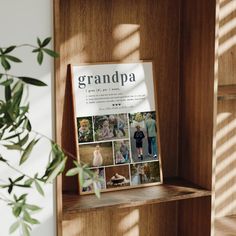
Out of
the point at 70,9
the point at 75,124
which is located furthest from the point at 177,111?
the point at 70,9

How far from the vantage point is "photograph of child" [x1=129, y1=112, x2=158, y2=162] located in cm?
243

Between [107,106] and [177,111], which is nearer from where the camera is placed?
[107,106]

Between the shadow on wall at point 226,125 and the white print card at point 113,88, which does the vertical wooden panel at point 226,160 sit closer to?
the shadow on wall at point 226,125

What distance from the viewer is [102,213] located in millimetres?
2492

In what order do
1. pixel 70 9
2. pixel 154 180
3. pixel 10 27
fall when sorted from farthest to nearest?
1. pixel 154 180
2. pixel 70 9
3. pixel 10 27

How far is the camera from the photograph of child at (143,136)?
95.8 inches

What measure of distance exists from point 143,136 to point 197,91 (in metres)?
0.30

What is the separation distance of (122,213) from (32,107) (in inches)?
30.8

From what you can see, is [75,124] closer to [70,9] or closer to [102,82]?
[102,82]

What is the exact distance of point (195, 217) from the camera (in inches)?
98.3

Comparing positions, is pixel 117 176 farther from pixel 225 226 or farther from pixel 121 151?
pixel 225 226

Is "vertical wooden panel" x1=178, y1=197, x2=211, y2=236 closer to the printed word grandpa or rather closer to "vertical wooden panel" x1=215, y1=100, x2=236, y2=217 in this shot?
"vertical wooden panel" x1=215, y1=100, x2=236, y2=217

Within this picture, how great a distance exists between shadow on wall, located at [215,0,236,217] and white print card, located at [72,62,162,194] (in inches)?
14.9

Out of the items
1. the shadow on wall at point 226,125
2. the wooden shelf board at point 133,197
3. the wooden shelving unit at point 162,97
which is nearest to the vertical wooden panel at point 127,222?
the wooden shelving unit at point 162,97
